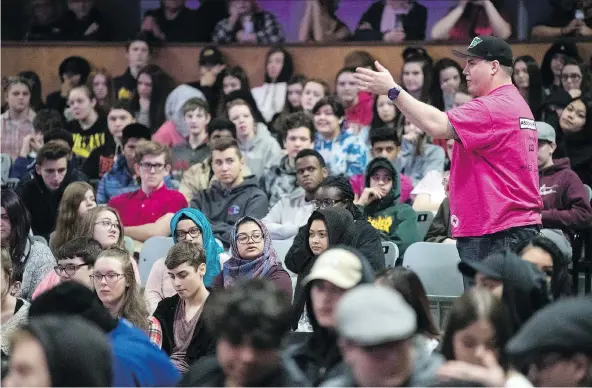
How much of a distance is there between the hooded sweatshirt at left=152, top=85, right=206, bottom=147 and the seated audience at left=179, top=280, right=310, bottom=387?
578 centimetres

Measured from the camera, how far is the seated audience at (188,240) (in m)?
6.12

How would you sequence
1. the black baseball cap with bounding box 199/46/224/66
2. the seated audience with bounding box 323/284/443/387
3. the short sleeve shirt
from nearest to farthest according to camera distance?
the seated audience with bounding box 323/284/443/387 < the short sleeve shirt < the black baseball cap with bounding box 199/46/224/66

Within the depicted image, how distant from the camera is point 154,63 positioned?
9984 mm

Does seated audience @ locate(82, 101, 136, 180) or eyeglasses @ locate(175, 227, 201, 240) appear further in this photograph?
seated audience @ locate(82, 101, 136, 180)

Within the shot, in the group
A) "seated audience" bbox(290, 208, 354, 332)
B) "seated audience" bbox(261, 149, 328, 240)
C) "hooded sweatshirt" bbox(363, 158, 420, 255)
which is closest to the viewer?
"seated audience" bbox(290, 208, 354, 332)

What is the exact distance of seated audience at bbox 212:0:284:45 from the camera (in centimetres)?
978

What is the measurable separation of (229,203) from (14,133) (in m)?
2.91

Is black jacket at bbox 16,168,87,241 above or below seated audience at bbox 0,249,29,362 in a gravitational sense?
above

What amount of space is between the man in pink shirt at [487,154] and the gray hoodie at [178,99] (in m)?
4.51

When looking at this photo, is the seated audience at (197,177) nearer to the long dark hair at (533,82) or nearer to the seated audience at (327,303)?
the long dark hair at (533,82)

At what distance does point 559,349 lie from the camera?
3.18m

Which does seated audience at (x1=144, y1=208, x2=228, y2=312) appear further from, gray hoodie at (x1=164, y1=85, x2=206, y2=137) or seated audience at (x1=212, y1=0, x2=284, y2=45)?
seated audience at (x1=212, y1=0, x2=284, y2=45)

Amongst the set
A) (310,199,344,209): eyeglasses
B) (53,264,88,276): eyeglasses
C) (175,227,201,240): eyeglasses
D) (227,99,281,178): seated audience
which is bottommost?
(53,264,88,276): eyeglasses

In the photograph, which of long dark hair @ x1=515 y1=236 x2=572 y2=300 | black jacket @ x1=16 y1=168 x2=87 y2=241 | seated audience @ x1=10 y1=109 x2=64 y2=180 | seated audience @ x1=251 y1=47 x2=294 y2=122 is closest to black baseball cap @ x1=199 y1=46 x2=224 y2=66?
seated audience @ x1=251 y1=47 x2=294 y2=122
